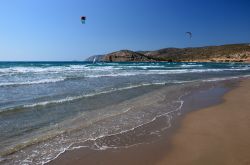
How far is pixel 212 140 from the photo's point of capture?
5.55m

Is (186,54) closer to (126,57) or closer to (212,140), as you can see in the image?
(126,57)

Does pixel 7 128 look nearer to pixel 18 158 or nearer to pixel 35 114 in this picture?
pixel 35 114

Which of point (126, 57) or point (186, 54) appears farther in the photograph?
point (186, 54)

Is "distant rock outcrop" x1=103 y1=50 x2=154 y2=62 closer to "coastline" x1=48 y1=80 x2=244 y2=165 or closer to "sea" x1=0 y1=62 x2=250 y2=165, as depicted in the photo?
"sea" x1=0 y1=62 x2=250 y2=165

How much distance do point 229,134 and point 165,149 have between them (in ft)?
5.95

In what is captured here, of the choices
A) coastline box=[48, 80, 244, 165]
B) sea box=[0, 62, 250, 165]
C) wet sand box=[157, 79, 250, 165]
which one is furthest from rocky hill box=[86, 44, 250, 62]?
coastline box=[48, 80, 244, 165]

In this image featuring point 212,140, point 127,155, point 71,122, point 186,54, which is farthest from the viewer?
point 186,54

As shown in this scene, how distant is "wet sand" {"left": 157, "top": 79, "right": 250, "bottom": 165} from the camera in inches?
178

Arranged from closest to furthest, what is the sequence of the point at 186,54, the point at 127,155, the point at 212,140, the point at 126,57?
the point at 127,155
the point at 212,140
the point at 126,57
the point at 186,54

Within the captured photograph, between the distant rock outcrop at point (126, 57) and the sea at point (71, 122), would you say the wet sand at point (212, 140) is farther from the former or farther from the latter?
the distant rock outcrop at point (126, 57)

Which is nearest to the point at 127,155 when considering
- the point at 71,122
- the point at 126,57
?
the point at 71,122

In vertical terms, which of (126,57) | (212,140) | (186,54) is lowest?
(212,140)

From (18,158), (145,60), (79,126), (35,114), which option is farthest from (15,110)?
(145,60)

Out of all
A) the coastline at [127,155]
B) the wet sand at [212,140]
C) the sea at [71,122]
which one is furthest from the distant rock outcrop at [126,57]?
the coastline at [127,155]
